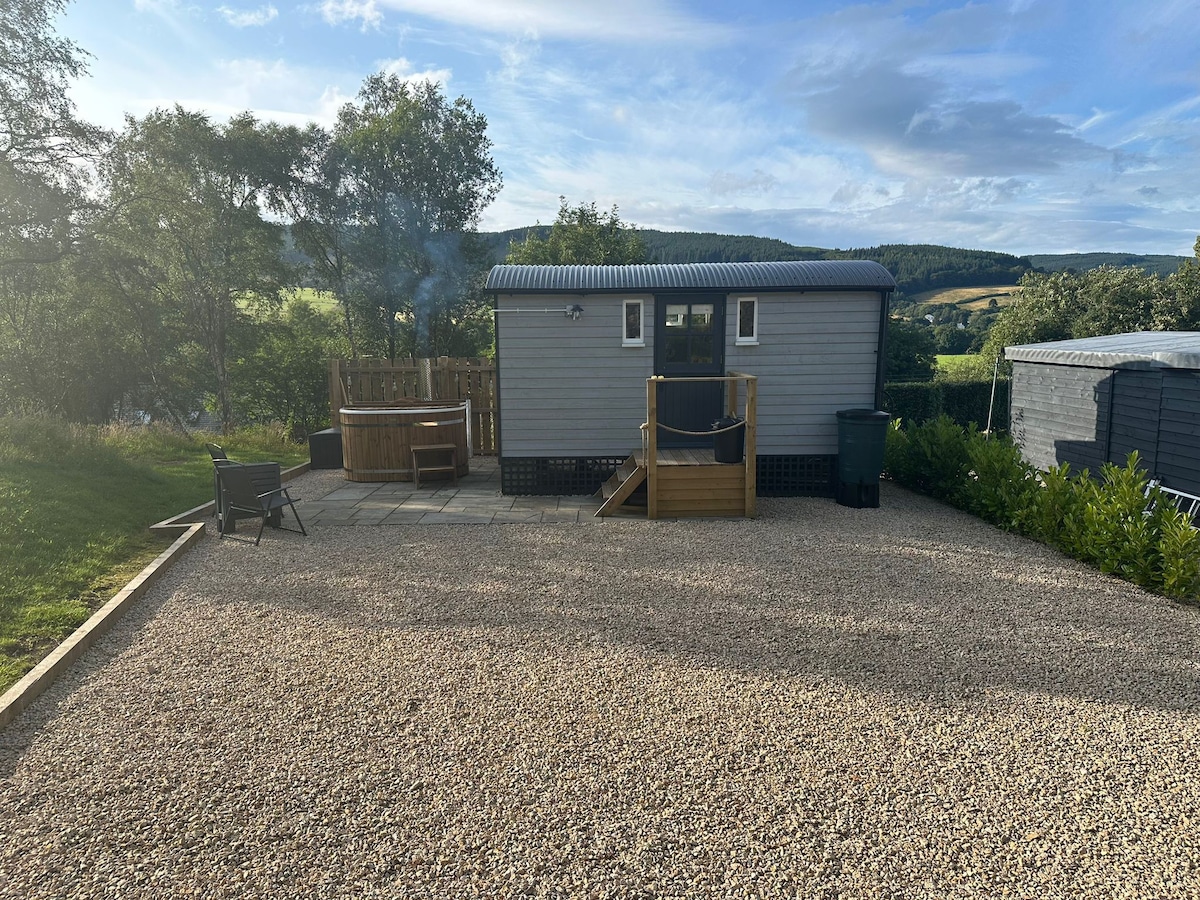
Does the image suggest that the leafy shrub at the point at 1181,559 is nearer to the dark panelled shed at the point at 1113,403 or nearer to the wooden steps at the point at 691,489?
the dark panelled shed at the point at 1113,403

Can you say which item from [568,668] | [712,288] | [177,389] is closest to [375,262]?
[177,389]

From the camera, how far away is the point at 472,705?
11.9 feet

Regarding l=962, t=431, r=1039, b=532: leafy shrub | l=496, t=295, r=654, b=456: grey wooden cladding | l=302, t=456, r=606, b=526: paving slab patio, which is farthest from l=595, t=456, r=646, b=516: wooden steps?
l=962, t=431, r=1039, b=532: leafy shrub

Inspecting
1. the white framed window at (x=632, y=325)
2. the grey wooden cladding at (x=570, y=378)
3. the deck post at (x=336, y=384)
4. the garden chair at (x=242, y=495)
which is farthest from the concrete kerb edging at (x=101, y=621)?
the white framed window at (x=632, y=325)

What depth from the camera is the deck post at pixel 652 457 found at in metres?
7.44

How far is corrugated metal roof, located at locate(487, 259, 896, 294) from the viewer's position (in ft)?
27.8

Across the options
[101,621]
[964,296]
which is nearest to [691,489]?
[101,621]

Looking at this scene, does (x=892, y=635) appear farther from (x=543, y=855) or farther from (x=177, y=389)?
(x=177, y=389)

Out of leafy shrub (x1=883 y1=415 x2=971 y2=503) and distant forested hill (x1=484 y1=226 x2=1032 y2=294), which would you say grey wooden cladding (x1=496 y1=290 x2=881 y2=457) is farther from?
distant forested hill (x1=484 y1=226 x2=1032 y2=294)

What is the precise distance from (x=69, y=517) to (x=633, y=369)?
6360mm

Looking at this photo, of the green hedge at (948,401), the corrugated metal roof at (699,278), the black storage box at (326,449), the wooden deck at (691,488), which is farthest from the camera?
the green hedge at (948,401)

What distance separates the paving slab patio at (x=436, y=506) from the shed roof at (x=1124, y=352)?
6244 millimetres

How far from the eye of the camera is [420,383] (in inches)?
480

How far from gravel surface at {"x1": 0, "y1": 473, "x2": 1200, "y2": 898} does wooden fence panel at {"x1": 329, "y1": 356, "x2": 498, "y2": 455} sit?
22.0 feet
